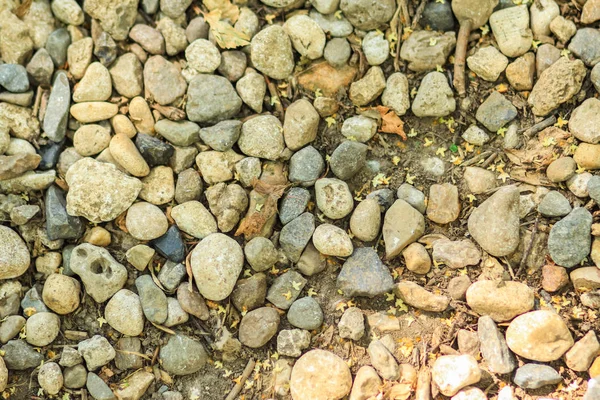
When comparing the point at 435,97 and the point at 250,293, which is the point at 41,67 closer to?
the point at 250,293

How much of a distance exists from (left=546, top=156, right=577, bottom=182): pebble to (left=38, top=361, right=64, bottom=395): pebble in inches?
109

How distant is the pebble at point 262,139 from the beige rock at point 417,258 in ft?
2.88

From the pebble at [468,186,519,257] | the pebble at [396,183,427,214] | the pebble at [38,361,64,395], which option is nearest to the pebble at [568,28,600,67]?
the pebble at [468,186,519,257]

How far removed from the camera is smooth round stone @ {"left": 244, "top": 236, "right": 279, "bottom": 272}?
3260mm

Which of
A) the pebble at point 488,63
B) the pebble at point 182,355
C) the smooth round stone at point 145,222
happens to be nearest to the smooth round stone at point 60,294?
the smooth round stone at point 145,222

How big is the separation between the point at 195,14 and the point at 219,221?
121 centimetres

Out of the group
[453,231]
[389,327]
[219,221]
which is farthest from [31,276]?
[453,231]

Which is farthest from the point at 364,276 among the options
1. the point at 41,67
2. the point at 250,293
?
the point at 41,67

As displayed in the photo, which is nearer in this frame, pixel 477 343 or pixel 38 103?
pixel 477 343

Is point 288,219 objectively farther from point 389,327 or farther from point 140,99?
point 140,99

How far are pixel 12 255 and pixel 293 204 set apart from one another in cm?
150

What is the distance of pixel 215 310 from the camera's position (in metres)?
3.32

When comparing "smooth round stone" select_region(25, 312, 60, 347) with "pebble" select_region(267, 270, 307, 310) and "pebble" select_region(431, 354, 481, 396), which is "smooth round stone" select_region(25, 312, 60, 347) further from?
"pebble" select_region(431, 354, 481, 396)

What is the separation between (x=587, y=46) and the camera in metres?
3.28
